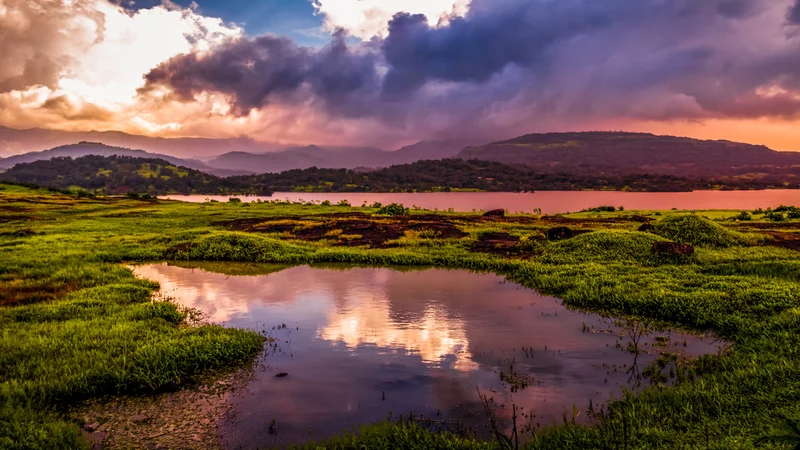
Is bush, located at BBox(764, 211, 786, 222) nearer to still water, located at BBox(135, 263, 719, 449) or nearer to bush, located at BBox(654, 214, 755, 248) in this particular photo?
bush, located at BBox(654, 214, 755, 248)

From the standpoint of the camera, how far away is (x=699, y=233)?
29594 mm

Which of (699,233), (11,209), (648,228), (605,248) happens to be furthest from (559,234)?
(11,209)

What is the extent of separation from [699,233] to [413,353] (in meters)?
25.7

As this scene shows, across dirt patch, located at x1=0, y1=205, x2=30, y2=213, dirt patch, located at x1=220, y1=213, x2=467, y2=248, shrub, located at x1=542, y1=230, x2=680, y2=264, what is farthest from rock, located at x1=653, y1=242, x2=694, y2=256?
dirt patch, located at x1=0, y1=205, x2=30, y2=213

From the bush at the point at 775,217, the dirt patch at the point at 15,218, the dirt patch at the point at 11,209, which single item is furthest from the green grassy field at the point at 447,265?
the dirt patch at the point at 11,209

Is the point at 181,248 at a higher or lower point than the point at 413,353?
higher

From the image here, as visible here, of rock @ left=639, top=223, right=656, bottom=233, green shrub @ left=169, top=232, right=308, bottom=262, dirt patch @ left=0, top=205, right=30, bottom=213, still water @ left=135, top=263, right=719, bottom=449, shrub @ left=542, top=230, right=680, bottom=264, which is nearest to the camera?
still water @ left=135, top=263, right=719, bottom=449

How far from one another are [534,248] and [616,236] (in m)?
5.47

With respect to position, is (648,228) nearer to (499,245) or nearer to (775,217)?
(499,245)

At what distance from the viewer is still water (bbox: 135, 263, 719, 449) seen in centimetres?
1014

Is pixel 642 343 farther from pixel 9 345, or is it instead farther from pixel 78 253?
pixel 78 253

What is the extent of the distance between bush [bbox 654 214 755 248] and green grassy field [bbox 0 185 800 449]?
0.42 ft

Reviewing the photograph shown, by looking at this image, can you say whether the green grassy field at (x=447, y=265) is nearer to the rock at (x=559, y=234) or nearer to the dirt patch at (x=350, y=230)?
the dirt patch at (x=350, y=230)

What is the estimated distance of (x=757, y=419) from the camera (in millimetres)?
8500
